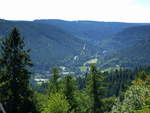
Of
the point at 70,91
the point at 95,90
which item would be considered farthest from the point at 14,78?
the point at 95,90

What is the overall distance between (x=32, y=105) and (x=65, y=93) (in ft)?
55.6

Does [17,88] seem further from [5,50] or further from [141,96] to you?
[141,96]

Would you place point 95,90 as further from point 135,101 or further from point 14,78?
point 14,78

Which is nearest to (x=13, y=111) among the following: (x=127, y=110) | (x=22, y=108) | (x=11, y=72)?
(x=22, y=108)

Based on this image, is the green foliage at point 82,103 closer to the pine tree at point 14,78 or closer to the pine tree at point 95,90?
the pine tree at point 95,90

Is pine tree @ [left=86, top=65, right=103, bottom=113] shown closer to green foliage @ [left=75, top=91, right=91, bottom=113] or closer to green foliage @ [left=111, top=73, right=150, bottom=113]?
green foliage @ [left=75, top=91, right=91, bottom=113]

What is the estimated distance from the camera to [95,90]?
55.9 meters

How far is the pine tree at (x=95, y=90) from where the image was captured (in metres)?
55.9

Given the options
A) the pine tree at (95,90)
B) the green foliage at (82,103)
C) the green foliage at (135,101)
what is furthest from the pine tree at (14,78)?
the green foliage at (82,103)

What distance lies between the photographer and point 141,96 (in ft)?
154

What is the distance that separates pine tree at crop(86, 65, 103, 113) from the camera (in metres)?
55.9

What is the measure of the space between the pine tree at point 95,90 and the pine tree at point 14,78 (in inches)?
758

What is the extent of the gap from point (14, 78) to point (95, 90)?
22028 millimetres

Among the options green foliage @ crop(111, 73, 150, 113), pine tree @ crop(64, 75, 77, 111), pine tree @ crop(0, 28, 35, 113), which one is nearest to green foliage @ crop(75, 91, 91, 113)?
pine tree @ crop(64, 75, 77, 111)
